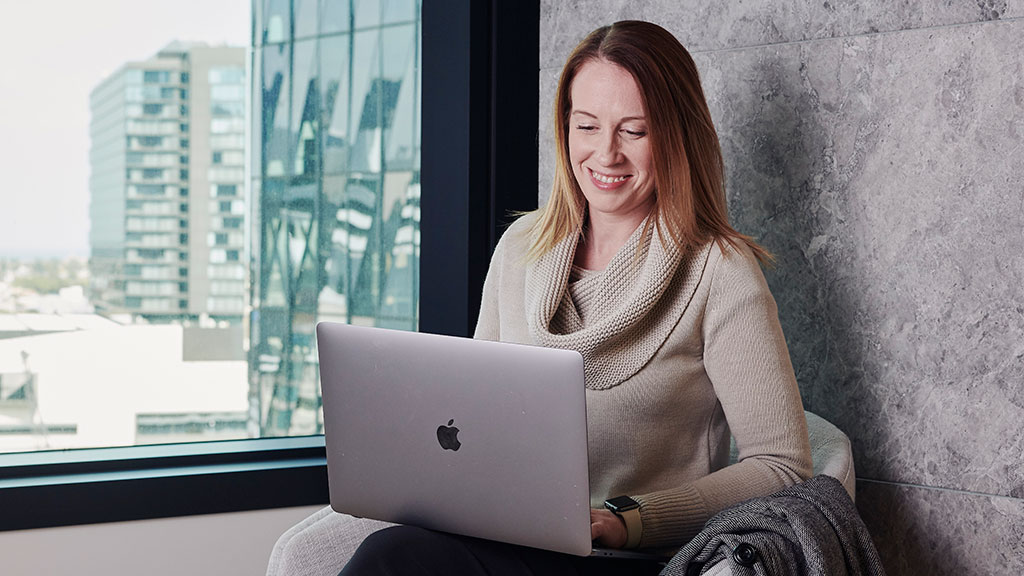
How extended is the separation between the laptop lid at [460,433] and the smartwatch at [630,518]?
163 mm

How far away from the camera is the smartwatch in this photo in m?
1.32

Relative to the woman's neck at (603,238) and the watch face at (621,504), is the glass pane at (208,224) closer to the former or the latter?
the woman's neck at (603,238)

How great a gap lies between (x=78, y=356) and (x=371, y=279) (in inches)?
26.5

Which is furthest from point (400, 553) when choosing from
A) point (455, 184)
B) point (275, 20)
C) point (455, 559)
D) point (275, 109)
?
point (275, 20)

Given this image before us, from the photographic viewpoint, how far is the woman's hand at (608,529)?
4.20ft

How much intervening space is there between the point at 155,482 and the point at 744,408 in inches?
49.8

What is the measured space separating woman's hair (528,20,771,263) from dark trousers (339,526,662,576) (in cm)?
52

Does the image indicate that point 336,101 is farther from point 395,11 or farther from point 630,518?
point 630,518

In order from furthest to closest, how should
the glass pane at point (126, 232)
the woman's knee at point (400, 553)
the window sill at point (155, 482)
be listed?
the glass pane at point (126, 232)
the window sill at point (155, 482)
the woman's knee at point (400, 553)

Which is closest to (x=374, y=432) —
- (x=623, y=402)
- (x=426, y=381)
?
(x=426, y=381)

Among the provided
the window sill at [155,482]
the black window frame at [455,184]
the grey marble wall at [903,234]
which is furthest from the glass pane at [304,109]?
the grey marble wall at [903,234]

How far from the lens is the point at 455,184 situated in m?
2.30

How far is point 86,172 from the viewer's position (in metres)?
2.12

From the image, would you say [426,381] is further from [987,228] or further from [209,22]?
[209,22]
